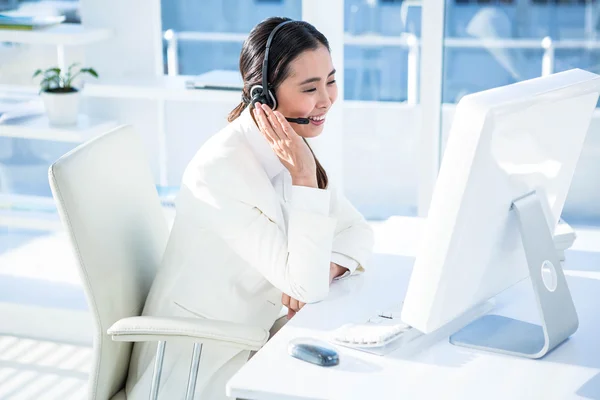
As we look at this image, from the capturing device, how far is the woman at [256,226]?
1.80 m

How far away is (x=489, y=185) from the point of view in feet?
4.32

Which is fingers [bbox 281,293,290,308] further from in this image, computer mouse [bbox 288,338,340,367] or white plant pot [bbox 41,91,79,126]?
white plant pot [bbox 41,91,79,126]

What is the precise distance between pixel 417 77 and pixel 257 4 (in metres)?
0.76

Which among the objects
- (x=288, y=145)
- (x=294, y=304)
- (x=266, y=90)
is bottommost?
(x=294, y=304)

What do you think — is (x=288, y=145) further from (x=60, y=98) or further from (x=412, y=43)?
(x=412, y=43)

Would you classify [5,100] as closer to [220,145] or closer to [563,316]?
[220,145]

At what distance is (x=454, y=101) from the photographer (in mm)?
3299

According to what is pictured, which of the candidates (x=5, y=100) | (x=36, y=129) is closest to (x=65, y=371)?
(x=36, y=129)

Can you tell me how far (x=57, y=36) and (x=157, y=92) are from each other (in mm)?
383

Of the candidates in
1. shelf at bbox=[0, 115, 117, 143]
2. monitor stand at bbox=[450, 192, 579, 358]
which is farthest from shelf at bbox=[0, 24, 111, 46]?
monitor stand at bbox=[450, 192, 579, 358]

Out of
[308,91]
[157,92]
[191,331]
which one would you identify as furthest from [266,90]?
[157,92]

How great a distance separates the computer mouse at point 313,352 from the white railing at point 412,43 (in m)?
1.94

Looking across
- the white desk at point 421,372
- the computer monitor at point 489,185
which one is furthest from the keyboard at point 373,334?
the computer monitor at point 489,185

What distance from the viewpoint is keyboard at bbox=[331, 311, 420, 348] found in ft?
4.92
